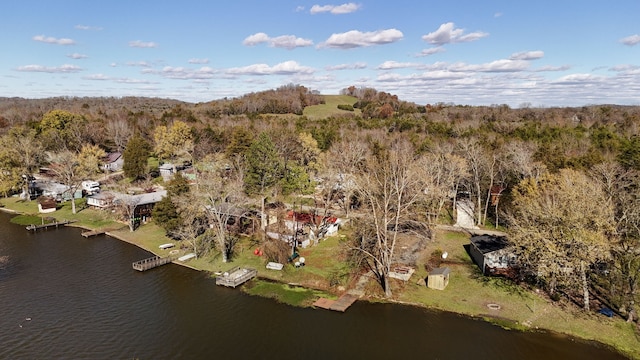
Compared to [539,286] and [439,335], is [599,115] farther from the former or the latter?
[439,335]

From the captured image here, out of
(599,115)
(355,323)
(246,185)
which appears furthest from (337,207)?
(599,115)

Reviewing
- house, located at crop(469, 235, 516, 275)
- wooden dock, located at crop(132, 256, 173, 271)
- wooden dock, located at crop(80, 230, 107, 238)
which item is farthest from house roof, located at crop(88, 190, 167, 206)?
house, located at crop(469, 235, 516, 275)

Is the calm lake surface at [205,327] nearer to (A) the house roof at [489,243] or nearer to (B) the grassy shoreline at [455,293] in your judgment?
(B) the grassy shoreline at [455,293]

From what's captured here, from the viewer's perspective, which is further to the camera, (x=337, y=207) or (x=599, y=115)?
(x=599, y=115)

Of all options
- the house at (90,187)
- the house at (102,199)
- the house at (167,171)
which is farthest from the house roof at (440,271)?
the house at (167,171)

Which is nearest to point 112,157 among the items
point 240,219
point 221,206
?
point 240,219

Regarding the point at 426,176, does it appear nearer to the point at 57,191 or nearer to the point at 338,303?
the point at 338,303

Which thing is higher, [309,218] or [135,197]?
[135,197]
